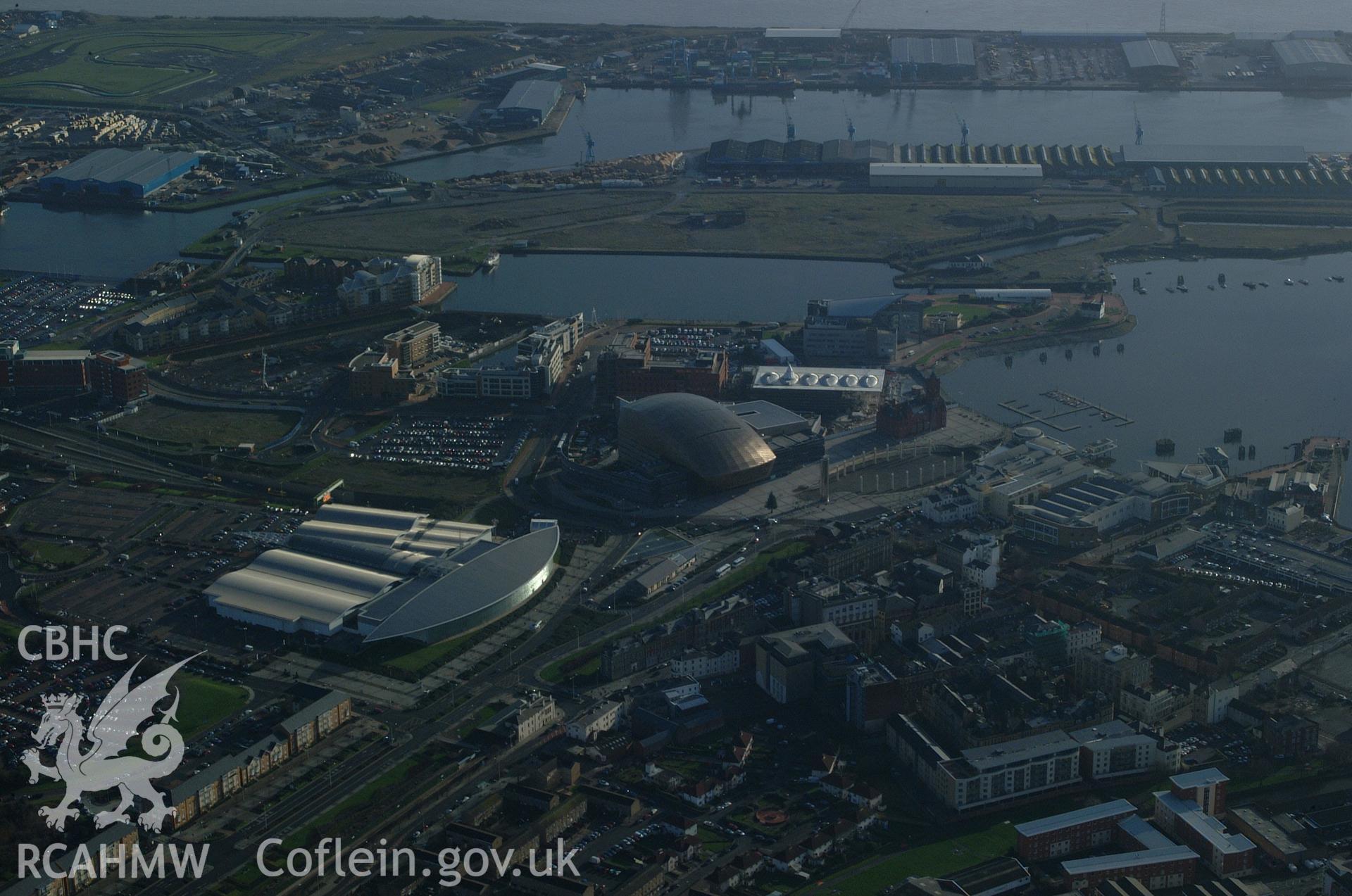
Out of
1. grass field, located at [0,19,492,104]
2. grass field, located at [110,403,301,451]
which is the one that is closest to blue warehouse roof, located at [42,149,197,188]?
grass field, located at [0,19,492,104]

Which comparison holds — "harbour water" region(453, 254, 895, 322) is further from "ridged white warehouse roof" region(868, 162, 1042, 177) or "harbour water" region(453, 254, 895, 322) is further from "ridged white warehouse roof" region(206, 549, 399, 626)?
"ridged white warehouse roof" region(206, 549, 399, 626)

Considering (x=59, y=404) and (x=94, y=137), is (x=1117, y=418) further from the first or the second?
(x=94, y=137)

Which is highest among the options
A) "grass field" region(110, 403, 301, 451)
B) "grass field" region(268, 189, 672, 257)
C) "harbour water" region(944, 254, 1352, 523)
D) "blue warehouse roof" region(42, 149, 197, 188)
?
"blue warehouse roof" region(42, 149, 197, 188)

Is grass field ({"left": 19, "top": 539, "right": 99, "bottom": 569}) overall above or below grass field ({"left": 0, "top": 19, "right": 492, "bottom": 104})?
below

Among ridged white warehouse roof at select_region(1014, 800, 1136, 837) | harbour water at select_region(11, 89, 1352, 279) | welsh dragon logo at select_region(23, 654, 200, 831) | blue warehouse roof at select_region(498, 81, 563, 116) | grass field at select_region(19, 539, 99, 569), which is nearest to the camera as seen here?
ridged white warehouse roof at select_region(1014, 800, 1136, 837)

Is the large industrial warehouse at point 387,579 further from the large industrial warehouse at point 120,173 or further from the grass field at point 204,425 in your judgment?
the large industrial warehouse at point 120,173
